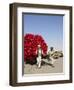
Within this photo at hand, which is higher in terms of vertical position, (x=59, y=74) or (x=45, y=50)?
(x=45, y=50)

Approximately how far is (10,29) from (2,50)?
0.38 ft

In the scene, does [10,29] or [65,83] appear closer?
[10,29]

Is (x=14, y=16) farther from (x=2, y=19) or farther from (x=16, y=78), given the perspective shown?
(x=16, y=78)

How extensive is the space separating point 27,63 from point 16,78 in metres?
0.10

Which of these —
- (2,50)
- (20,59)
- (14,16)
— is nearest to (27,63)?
(20,59)

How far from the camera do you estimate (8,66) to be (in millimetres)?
1498

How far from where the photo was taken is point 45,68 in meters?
1.56

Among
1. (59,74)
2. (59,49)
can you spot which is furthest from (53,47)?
(59,74)

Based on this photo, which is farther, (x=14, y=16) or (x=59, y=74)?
(x=59, y=74)

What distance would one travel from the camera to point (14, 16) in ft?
4.85

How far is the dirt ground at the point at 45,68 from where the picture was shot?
1523 mm

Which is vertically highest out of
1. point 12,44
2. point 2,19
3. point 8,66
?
point 2,19

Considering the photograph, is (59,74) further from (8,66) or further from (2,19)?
(2,19)

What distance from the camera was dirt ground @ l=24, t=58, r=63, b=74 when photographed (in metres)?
1.52
